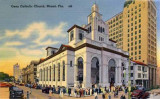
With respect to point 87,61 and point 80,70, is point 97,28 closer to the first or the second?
point 87,61

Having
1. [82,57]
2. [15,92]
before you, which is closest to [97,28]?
[82,57]

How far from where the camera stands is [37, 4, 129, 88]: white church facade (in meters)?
17.8

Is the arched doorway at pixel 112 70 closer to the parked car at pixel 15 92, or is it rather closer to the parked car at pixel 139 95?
the parked car at pixel 139 95

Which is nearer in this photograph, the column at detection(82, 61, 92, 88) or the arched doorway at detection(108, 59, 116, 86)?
the column at detection(82, 61, 92, 88)

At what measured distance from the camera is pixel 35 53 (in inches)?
468

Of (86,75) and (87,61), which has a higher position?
(87,61)

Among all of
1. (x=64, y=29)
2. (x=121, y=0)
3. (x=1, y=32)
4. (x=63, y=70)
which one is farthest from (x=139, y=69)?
(x=1, y=32)

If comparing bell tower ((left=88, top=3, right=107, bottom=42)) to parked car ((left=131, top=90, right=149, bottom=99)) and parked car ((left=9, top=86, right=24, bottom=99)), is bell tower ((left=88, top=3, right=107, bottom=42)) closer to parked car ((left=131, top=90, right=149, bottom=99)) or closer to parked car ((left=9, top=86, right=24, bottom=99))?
parked car ((left=131, top=90, right=149, bottom=99))

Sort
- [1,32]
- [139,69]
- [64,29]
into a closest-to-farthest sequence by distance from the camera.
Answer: [1,32] → [64,29] → [139,69]

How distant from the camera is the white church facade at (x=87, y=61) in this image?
1780 centimetres

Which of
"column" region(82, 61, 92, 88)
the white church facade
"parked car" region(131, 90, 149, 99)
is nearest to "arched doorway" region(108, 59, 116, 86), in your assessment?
the white church facade

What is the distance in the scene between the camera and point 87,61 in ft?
58.1

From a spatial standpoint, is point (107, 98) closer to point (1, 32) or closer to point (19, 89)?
point (19, 89)

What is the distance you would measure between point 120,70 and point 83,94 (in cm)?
861
